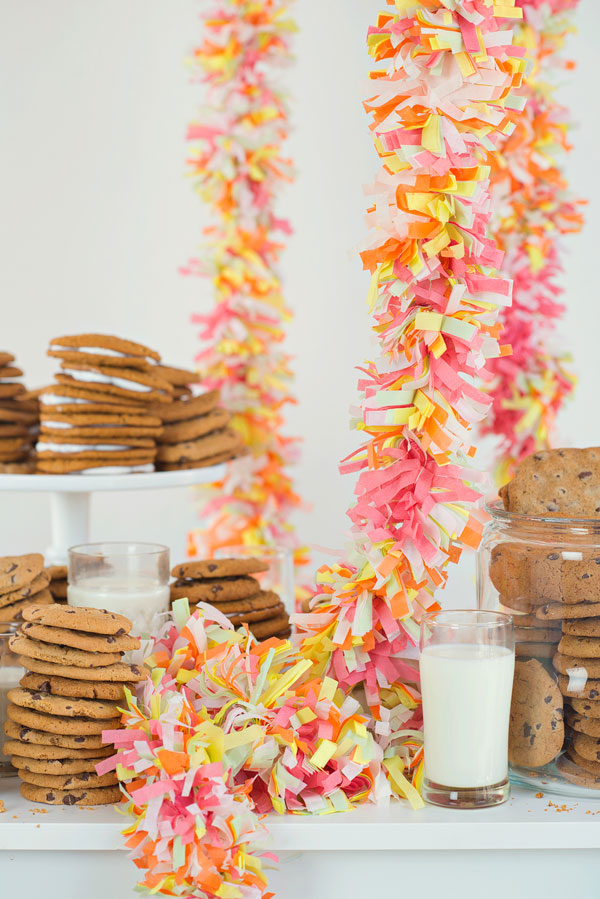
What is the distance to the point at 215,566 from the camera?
1.19 metres

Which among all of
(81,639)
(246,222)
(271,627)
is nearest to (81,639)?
(81,639)

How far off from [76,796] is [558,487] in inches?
21.2

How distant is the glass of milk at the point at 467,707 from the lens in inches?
34.0

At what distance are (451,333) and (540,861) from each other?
478 millimetres

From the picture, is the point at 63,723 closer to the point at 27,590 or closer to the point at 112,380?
the point at 27,590

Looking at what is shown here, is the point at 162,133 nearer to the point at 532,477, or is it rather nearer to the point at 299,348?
the point at 299,348

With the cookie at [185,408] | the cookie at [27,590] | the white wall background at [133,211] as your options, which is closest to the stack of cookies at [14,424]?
the cookie at [185,408]

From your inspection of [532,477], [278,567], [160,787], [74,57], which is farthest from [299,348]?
[160,787]

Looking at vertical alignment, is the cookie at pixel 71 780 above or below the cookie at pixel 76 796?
above

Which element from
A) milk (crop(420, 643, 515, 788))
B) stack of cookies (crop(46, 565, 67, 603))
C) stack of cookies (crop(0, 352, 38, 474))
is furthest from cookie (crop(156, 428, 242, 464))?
milk (crop(420, 643, 515, 788))

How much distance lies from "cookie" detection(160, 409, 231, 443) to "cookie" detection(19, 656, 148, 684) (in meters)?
0.75

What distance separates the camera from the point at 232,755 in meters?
0.88

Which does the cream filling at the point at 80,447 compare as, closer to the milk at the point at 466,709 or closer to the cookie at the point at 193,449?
the cookie at the point at 193,449

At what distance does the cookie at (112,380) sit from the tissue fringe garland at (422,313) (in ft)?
Answer: 2.11
